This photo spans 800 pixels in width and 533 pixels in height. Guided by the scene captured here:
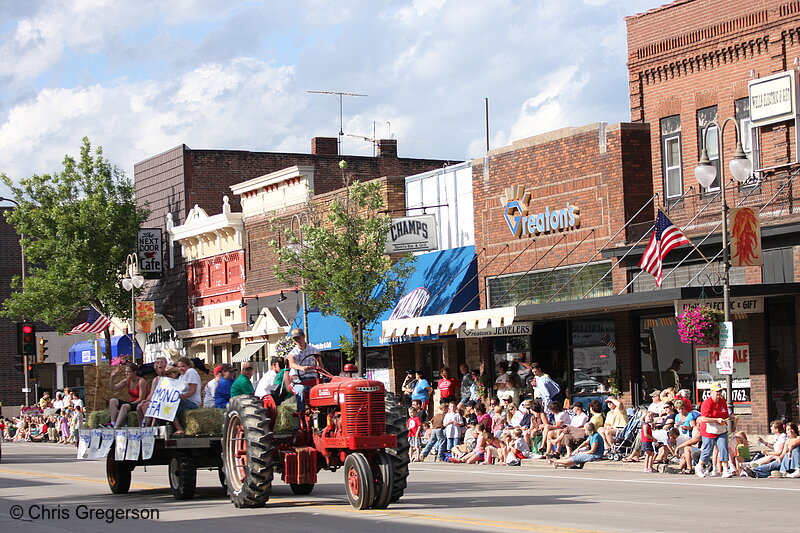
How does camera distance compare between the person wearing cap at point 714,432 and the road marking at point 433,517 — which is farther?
the person wearing cap at point 714,432

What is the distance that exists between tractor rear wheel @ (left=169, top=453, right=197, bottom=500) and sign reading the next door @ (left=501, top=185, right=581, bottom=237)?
15527 millimetres

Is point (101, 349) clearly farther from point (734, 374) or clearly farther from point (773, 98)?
point (773, 98)

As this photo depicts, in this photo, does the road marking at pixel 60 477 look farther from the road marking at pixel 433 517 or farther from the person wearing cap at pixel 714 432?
the person wearing cap at pixel 714 432

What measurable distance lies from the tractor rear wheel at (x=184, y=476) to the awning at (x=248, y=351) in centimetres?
2794

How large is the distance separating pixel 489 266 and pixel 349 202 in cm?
645

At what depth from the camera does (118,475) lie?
1956 cm

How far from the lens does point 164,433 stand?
17.5 metres

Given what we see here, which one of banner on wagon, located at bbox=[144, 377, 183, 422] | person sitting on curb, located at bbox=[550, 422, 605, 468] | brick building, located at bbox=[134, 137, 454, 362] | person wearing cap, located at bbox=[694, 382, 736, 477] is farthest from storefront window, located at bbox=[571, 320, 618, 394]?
brick building, located at bbox=[134, 137, 454, 362]

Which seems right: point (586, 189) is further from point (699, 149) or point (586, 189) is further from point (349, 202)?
point (349, 202)

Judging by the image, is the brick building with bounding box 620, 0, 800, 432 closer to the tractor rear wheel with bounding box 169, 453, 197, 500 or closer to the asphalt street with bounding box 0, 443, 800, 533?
the asphalt street with bounding box 0, 443, 800, 533

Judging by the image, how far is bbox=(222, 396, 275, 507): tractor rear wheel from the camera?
1568 cm

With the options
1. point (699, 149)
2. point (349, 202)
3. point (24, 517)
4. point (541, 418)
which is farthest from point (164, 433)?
point (349, 202)

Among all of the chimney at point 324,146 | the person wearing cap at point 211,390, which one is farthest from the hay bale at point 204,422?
the chimney at point 324,146

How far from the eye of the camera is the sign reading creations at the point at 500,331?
104ft
